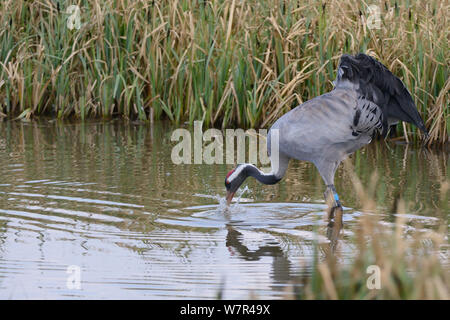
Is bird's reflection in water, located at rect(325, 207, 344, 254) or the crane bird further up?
the crane bird

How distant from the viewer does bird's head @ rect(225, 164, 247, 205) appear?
6.90 meters

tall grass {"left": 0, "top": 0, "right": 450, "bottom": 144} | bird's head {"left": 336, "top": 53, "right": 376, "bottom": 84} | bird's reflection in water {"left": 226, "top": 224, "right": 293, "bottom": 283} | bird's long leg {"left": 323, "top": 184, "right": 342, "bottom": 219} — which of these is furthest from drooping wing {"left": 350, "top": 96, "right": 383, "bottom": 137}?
tall grass {"left": 0, "top": 0, "right": 450, "bottom": 144}

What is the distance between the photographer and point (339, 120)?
6777 millimetres

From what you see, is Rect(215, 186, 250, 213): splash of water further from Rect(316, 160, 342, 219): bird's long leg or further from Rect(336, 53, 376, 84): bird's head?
Rect(336, 53, 376, 84): bird's head

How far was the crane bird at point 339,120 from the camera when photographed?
6688mm

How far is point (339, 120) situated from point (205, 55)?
10.5 feet

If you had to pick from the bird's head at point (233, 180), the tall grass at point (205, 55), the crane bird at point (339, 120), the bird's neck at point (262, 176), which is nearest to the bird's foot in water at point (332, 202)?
the crane bird at point (339, 120)

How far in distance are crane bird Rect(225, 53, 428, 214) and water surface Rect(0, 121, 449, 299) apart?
0.28 m

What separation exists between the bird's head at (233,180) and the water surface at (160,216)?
0.41 feet

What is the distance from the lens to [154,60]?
398 inches

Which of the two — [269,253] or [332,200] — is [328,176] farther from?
[269,253]

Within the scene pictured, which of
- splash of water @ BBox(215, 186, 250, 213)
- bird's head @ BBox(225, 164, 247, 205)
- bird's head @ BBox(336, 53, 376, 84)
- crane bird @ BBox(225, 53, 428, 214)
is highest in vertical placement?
bird's head @ BBox(336, 53, 376, 84)

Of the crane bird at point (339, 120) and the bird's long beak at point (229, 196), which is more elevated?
the crane bird at point (339, 120)

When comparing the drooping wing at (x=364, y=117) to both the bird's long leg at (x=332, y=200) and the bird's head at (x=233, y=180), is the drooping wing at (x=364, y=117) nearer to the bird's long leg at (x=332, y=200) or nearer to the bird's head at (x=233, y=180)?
the bird's long leg at (x=332, y=200)
